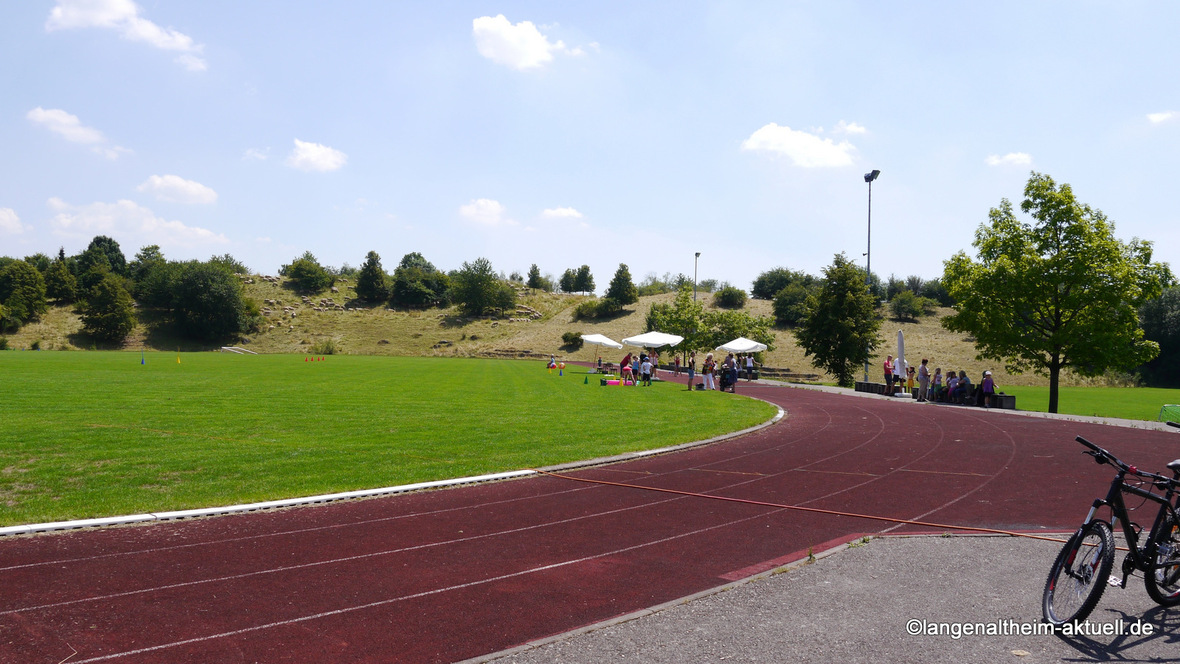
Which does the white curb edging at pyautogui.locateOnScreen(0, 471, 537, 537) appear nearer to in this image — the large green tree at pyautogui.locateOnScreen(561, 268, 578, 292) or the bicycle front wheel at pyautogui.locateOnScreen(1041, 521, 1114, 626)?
the bicycle front wheel at pyautogui.locateOnScreen(1041, 521, 1114, 626)

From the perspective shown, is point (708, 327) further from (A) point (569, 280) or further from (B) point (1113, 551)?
(A) point (569, 280)

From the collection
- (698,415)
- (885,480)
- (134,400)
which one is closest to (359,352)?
(134,400)

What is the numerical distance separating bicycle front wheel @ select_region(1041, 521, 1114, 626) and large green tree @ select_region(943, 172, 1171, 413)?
2420 centimetres

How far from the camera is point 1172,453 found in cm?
1298

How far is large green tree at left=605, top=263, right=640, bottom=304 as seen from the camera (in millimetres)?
96188

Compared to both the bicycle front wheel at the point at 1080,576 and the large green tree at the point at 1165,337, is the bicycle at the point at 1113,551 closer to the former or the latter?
the bicycle front wheel at the point at 1080,576

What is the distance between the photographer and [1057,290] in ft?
84.4

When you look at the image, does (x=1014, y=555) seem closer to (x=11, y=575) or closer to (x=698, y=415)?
(x=11, y=575)

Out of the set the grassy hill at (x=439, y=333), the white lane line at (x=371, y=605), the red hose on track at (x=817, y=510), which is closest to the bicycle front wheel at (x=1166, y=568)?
the red hose on track at (x=817, y=510)

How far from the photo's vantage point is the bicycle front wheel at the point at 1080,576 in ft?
14.4

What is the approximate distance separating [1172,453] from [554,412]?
1358 centimetres

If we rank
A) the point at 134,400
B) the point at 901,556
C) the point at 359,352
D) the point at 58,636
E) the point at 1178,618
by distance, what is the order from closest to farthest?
the point at 58,636, the point at 1178,618, the point at 901,556, the point at 134,400, the point at 359,352

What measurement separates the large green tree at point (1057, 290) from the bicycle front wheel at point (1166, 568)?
77.7ft

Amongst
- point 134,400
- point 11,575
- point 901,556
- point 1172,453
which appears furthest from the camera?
point 134,400
